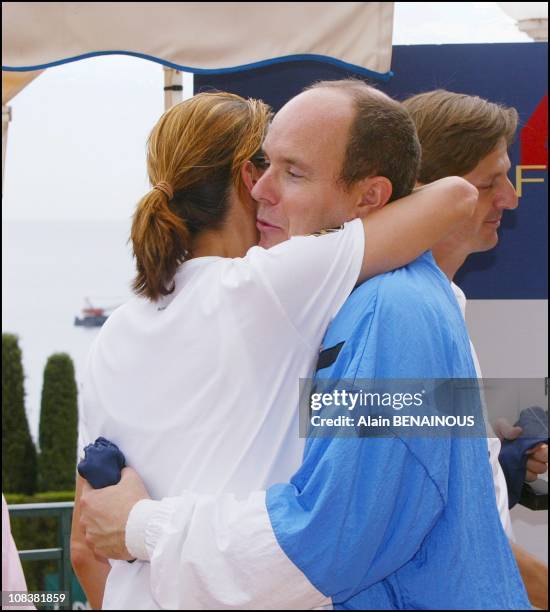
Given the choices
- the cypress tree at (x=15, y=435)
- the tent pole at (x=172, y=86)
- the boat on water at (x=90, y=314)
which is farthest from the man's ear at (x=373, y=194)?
the boat on water at (x=90, y=314)

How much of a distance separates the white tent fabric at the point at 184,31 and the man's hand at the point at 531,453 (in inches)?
47.2

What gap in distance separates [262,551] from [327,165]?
0.74 metres

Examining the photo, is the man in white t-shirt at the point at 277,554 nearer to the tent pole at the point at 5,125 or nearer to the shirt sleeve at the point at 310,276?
the shirt sleeve at the point at 310,276

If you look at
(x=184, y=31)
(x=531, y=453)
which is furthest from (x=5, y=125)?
(x=531, y=453)

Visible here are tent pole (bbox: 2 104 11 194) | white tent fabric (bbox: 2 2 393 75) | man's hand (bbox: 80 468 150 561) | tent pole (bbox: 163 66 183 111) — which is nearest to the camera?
man's hand (bbox: 80 468 150 561)

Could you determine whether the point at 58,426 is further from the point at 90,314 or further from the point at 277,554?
the point at 277,554

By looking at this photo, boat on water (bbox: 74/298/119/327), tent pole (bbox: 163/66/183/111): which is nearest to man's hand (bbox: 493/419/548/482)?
tent pole (bbox: 163/66/183/111)

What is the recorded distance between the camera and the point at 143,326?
5.69ft

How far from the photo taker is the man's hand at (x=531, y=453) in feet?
8.23

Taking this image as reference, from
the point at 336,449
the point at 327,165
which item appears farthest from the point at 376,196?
the point at 336,449

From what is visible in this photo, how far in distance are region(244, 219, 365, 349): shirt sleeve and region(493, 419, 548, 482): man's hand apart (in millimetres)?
1083

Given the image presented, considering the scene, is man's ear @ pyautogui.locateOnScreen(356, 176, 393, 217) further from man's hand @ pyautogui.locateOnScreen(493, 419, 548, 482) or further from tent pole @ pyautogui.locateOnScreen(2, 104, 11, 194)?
tent pole @ pyautogui.locateOnScreen(2, 104, 11, 194)

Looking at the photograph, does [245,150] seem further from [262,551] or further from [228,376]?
[262,551]

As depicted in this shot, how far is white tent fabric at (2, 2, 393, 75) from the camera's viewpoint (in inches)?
108
